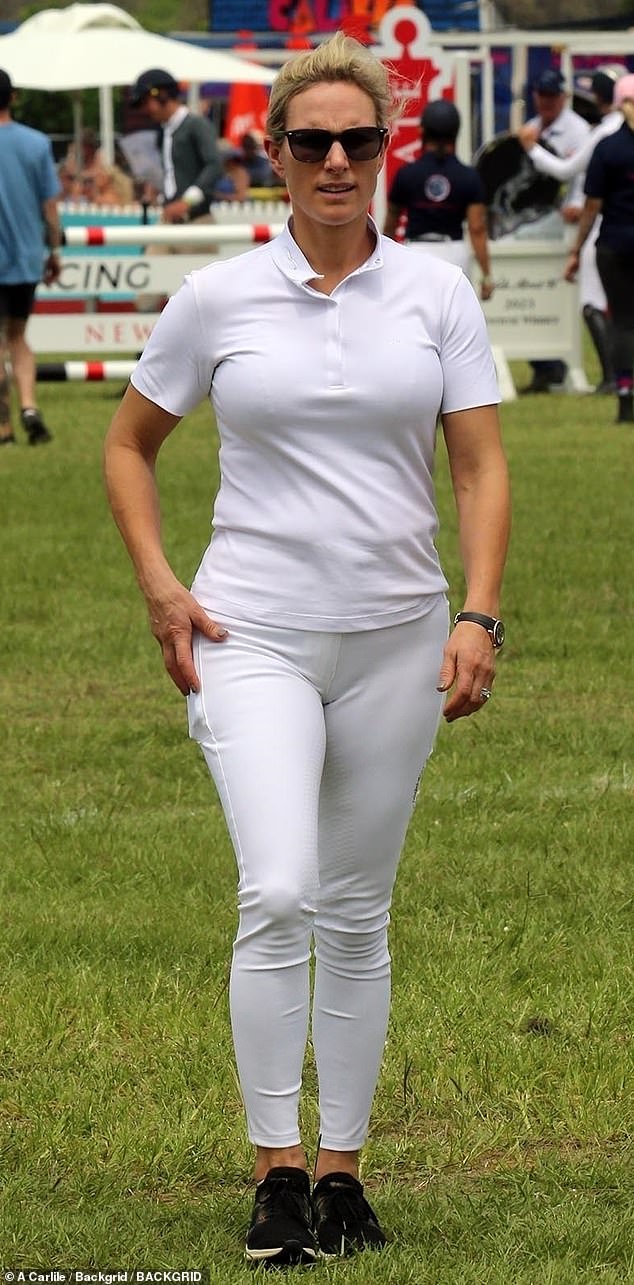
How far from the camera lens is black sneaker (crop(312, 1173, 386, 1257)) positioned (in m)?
4.01

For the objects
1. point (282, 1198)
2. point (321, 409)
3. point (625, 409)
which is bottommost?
point (625, 409)

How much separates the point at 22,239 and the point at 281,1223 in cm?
1288

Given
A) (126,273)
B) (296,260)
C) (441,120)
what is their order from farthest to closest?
(126,273)
(441,120)
(296,260)

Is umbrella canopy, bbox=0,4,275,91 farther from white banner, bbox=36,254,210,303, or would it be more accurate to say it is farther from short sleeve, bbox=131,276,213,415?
short sleeve, bbox=131,276,213,415

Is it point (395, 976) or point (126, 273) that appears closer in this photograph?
point (395, 976)

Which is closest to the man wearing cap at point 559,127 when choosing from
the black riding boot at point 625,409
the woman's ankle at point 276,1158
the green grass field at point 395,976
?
the black riding boot at point 625,409

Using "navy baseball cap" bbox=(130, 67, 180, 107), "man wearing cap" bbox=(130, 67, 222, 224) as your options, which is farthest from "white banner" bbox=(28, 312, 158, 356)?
"navy baseball cap" bbox=(130, 67, 180, 107)

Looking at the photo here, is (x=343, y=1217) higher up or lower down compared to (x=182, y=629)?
lower down

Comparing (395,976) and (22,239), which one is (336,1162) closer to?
(395,976)

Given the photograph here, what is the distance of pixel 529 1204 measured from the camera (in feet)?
14.1

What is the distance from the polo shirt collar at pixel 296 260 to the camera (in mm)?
3924

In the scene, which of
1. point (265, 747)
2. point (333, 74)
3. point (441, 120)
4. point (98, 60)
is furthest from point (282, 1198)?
point (98, 60)

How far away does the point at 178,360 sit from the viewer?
4.01 meters

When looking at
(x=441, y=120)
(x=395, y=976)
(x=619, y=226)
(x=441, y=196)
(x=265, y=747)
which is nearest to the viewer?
(x=265, y=747)
